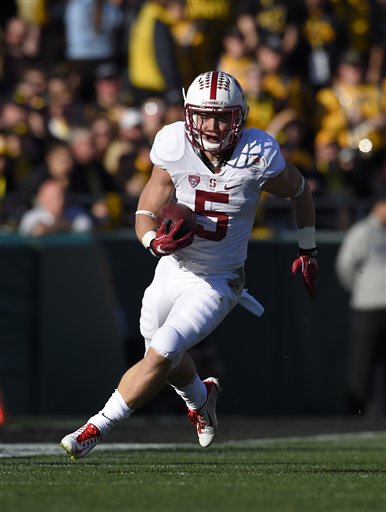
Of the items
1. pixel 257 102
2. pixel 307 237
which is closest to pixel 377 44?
pixel 257 102

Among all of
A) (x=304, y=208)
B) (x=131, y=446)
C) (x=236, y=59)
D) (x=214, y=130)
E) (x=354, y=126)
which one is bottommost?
(x=131, y=446)

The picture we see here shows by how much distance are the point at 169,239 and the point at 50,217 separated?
5494mm

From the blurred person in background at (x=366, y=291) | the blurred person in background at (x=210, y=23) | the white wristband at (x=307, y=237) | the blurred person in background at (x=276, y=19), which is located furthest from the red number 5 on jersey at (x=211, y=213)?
the blurred person in background at (x=276, y=19)

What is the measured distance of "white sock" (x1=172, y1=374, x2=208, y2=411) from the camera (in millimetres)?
6984

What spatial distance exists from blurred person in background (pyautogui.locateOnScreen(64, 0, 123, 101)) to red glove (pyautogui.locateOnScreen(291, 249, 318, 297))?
7566 millimetres

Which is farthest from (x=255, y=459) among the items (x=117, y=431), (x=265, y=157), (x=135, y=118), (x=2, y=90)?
(x=2, y=90)

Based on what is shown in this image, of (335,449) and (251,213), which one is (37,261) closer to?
(335,449)

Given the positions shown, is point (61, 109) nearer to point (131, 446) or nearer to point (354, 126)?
point (354, 126)

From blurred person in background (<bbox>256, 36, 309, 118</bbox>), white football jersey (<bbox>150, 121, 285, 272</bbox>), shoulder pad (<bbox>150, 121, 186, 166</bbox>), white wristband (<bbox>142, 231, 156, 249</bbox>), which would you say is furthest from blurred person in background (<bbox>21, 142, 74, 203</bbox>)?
white wristband (<bbox>142, 231, 156, 249</bbox>)

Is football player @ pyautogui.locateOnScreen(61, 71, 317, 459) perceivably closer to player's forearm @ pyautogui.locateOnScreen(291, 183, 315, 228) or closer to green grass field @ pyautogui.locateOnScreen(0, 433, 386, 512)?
player's forearm @ pyautogui.locateOnScreen(291, 183, 315, 228)

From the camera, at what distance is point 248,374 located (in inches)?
484

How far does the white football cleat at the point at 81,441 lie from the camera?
626 cm

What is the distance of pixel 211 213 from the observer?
261 inches

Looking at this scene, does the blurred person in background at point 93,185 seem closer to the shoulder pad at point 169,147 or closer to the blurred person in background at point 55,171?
the blurred person in background at point 55,171
